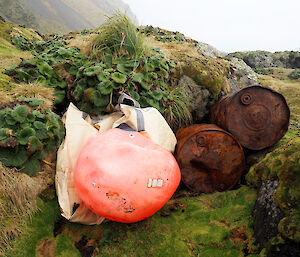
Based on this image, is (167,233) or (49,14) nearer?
(167,233)

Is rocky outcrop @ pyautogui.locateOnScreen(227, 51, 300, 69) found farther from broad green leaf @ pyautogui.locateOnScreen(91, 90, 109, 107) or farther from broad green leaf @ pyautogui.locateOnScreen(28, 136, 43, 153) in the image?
broad green leaf @ pyautogui.locateOnScreen(28, 136, 43, 153)

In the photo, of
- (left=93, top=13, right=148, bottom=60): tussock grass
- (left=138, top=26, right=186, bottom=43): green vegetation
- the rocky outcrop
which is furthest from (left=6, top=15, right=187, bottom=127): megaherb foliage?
the rocky outcrop

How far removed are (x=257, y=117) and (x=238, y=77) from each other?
2.87 metres

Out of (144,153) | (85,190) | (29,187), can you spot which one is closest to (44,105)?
(29,187)

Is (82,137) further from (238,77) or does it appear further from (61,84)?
(238,77)

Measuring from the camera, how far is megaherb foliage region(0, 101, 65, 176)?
212cm

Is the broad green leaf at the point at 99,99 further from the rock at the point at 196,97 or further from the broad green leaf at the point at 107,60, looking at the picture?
the rock at the point at 196,97

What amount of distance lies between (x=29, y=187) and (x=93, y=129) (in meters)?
0.97

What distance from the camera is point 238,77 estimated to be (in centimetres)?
564

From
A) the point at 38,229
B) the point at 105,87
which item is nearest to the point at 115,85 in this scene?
the point at 105,87

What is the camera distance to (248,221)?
6.74 feet

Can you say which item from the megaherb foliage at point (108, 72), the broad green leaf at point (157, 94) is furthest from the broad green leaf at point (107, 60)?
the broad green leaf at point (157, 94)

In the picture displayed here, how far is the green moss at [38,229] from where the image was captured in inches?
74.4

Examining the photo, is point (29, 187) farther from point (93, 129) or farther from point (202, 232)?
point (202, 232)
